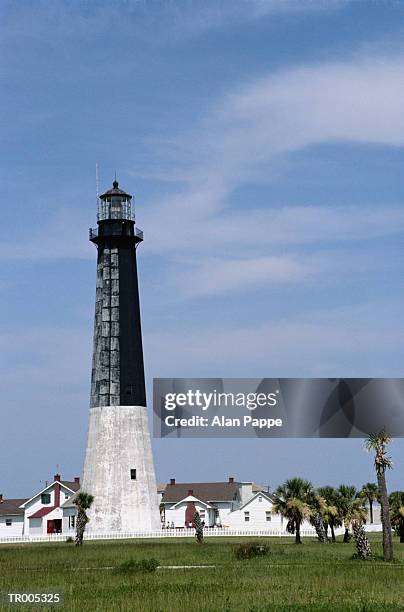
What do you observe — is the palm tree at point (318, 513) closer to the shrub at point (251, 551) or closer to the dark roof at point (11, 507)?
the shrub at point (251, 551)

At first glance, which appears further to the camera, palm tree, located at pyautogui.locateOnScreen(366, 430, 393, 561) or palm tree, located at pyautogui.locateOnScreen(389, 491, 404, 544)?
palm tree, located at pyautogui.locateOnScreen(389, 491, 404, 544)

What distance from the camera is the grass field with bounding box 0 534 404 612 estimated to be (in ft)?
105

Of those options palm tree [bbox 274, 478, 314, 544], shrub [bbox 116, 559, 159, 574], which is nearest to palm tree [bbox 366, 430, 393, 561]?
shrub [bbox 116, 559, 159, 574]

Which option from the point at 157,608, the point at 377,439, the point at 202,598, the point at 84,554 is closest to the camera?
the point at 157,608

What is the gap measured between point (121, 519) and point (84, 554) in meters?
27.1

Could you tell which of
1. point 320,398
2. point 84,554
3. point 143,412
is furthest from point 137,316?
point 84,554

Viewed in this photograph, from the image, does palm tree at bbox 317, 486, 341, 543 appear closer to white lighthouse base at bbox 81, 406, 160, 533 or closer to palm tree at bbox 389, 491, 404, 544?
palm tree at bbox 389, 491, 404, 544

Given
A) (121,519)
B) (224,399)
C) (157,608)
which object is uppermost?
(224,399)

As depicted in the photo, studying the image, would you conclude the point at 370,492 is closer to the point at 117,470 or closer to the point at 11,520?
the point at 117,470

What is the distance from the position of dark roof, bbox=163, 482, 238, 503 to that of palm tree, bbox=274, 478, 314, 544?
1838 inches

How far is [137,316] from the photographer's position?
90562 millimetres

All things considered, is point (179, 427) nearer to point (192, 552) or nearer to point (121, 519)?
point (192, 552)

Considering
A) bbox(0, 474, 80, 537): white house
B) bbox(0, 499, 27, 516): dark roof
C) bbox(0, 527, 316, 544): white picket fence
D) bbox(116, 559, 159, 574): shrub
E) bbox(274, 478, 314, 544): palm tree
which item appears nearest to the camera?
bbox(116, 559, 159, 574): shrub

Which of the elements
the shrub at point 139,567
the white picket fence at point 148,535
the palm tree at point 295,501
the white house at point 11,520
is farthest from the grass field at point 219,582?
the white house at point 11,520
